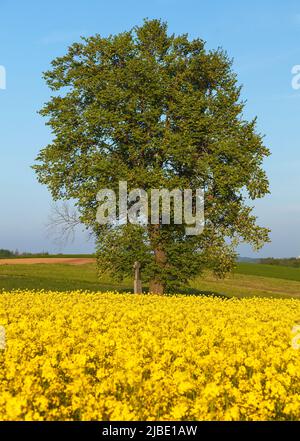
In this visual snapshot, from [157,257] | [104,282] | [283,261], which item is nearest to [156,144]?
[157,257]

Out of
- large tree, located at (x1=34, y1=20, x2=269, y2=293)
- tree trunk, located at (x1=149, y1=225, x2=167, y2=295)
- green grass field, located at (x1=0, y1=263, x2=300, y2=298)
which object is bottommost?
green grass field, located at (x1=0, y1=263, x2=300, y2=298)

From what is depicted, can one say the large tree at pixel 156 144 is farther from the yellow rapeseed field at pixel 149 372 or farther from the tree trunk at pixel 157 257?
the yellow rapeseed field at pixel 149 372

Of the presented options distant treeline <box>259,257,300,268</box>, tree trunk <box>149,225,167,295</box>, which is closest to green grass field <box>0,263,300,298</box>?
tree trunk <box>149,225,167,295</box>

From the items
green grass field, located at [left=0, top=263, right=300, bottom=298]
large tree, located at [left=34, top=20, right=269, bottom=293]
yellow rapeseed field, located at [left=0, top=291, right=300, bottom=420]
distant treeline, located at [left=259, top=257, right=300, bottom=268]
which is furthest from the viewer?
distant treeline, located at [left=259, top=257, right=300, bottom=268]

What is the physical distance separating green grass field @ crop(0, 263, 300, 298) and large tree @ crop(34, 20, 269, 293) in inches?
439

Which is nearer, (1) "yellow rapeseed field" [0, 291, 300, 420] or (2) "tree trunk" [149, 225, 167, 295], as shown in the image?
(1) "yellow rapeseed field" [0, 291, 300, 420]

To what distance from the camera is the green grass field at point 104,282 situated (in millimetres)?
49062

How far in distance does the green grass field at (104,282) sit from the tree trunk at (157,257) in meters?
10.6

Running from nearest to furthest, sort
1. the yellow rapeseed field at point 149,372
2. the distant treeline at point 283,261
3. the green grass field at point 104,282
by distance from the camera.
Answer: the yellow rapeseed field at point 149,372 < the green grass field at point 104,282 < the distant treeline at point 283,261

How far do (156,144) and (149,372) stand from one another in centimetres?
2460

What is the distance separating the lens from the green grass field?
49062 mm

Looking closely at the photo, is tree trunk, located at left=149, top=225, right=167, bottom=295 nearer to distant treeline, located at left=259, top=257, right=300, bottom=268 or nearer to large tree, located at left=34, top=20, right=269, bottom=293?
large tree, located at left=34, top=20, right=269, bottom=293

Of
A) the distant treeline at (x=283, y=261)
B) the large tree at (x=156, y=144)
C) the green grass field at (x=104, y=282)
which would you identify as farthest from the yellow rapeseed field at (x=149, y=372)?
the distant treeline at (x=283, y=261)

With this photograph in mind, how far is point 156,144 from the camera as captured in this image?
3478 centimetres
